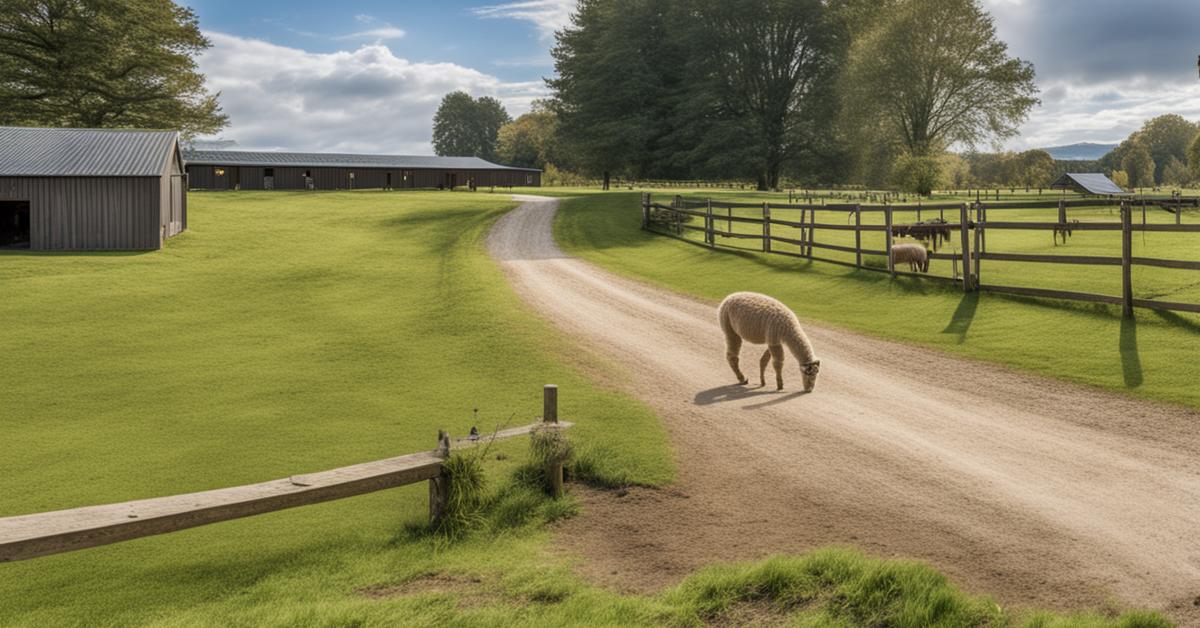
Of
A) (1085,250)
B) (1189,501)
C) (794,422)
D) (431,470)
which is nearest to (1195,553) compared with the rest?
(1189,501)

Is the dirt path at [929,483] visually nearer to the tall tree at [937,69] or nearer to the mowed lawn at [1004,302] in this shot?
the mowed lawn at [1004,302]

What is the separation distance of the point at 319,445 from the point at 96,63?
52882 mm

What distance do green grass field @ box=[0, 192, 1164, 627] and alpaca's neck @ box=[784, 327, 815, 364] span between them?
8.57ft

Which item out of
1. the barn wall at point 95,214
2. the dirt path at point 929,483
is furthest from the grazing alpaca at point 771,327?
the barn wall at point 95,214

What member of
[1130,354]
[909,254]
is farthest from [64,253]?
[1130,354]

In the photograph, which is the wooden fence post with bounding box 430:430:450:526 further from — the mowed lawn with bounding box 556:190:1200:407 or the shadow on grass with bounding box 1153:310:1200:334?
the shadow on grass with bounding box 1153:310:1200:334

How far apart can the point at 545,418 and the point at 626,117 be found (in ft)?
208

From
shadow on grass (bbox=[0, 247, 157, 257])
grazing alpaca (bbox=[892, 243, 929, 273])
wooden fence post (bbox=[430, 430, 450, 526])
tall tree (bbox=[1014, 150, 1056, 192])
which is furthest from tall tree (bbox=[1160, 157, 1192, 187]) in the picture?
wooden fence post (bbox=[430, 430, 450, 526])

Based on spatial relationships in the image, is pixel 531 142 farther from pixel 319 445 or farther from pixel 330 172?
pixel 319 445

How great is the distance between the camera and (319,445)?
35.3 ft

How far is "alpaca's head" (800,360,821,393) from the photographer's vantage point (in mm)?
12538

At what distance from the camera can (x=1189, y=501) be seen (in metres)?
8.24

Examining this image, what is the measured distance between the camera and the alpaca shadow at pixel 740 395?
12.2 metres

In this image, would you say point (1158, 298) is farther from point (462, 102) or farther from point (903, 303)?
point (462, 102)
